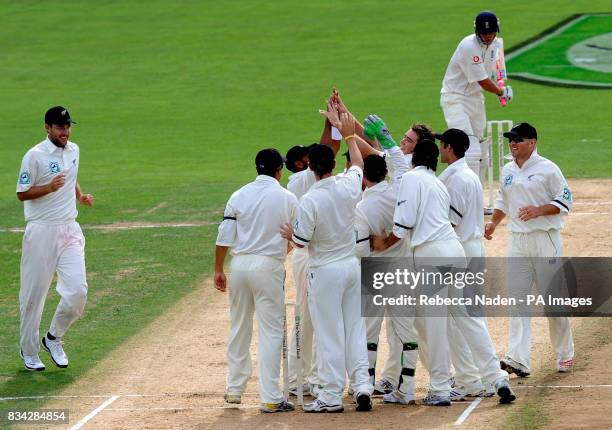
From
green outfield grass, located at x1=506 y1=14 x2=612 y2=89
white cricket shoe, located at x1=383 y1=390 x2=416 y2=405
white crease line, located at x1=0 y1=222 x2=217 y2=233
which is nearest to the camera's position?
white cricket shoe, located at x1=383 y1=390 x2=416 y2=405

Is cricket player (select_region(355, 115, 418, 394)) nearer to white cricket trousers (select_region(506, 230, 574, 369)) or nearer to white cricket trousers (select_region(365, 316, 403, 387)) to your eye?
white cricket trousers (select_region(365, 316, 403, 387))

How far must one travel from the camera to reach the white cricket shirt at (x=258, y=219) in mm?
11242

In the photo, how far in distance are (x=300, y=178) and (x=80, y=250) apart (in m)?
2.46

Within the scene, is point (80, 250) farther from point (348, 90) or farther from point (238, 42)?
point (238, 42)

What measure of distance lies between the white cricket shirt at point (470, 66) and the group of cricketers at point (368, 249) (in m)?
4.80

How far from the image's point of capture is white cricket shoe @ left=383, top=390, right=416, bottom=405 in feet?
36.9

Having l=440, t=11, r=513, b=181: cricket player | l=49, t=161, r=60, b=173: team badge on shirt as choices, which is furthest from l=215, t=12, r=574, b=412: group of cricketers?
l=440, t=11, r=513, b=181: cricket player

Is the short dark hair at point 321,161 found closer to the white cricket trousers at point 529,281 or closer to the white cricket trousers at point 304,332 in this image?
the white cricket trousers at point 304,332

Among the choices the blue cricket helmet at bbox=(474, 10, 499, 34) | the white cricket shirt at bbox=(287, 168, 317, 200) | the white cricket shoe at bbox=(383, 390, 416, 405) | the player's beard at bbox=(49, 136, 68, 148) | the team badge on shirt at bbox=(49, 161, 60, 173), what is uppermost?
the blue cricket helmet at bbox=(474, 10, 499, 34)

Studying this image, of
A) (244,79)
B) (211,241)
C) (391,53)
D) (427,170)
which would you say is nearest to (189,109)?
(244,79)

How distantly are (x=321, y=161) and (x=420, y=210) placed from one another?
37.1 inches

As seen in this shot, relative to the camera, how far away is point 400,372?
1140 cm

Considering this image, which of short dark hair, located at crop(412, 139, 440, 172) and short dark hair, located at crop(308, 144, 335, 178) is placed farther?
short dark hair, located at crop(412, 139, 440, 172)

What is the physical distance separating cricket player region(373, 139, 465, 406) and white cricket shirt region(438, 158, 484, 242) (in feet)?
1.33
